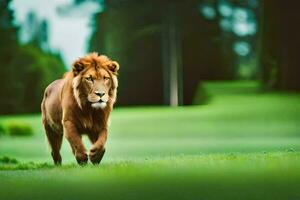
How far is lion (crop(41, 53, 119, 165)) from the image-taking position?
4.86 meters

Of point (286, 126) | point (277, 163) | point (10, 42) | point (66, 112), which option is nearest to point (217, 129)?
point (286, 126)

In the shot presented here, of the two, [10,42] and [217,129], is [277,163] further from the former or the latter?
[10,42]

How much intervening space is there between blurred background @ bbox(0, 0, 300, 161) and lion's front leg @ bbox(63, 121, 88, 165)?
83cm

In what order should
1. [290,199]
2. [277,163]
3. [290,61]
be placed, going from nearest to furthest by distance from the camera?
[290,199], [277,163], [290,61]

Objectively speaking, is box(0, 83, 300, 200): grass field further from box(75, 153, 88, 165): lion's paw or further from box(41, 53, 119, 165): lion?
box(41, 53, 119, 165): lion

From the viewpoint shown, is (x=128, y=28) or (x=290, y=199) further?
(x=128, y=28)

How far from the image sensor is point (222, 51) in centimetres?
604

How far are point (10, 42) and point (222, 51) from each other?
171cm

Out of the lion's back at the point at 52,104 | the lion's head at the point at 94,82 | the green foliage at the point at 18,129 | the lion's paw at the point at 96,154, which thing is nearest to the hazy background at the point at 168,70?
the green foliage at the point at 18,129

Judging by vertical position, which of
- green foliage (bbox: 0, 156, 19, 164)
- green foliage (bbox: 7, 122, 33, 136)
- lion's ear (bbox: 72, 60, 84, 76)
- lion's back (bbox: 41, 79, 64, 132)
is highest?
lion's ear (bbox: 72, 60, 84, 76)

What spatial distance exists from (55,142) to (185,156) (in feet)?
3.10

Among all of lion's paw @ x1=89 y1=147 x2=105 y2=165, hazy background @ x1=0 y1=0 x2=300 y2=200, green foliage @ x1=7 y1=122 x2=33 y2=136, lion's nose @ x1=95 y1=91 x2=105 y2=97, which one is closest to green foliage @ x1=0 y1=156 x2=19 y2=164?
hazy background @ x1=0 y1=0 x2=300 y2=200

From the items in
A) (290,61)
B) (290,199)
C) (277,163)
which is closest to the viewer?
(290,199)

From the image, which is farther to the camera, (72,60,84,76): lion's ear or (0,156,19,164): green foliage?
(0,156,19,164): green foliage
